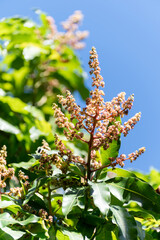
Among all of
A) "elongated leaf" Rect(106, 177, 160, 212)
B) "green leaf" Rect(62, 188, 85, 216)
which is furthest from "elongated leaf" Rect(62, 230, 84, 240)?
"elongated leaf" Rect(106, 177, 160, 212)

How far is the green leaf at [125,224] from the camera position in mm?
1286

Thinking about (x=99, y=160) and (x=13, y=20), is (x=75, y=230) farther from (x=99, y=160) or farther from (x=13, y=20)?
(x=13, y=20)

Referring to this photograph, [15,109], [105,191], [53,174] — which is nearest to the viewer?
[105,191]

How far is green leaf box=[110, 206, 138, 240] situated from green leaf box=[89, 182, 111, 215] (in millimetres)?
81

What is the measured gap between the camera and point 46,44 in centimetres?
371

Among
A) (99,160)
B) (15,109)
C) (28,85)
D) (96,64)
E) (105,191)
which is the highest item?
(28,85)

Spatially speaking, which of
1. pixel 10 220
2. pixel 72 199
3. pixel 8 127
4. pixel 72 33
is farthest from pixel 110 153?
pixel 72 33

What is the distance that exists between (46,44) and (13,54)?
367 mm

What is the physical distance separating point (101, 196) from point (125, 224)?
143 millimetres

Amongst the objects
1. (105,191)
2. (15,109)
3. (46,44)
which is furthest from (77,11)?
(105,191)

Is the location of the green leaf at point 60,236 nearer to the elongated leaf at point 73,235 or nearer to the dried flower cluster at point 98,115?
the elongated leaf at point 73,235

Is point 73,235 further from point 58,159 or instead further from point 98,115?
point 98,115

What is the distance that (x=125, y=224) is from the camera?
131 centimetres

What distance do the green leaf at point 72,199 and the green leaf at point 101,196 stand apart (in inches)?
2.3
